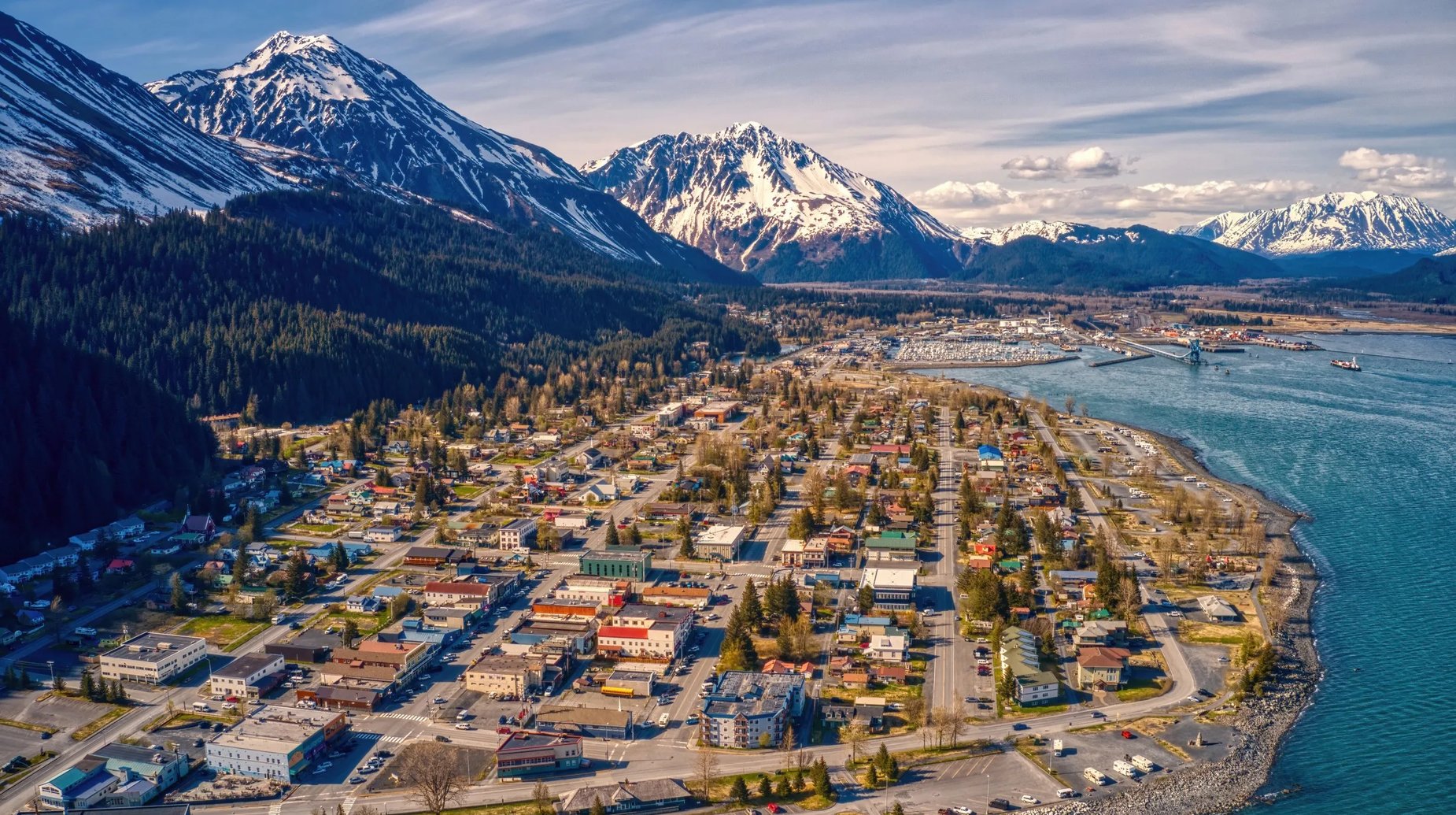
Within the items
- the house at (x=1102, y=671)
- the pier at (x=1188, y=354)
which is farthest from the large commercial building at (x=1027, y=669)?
the pier at (x=1188, y=354)

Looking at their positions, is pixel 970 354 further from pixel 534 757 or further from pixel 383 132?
pixel 383 132

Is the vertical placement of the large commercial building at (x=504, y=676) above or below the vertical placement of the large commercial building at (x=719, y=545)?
below

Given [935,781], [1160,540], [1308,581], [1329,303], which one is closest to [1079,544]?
[1160,540]

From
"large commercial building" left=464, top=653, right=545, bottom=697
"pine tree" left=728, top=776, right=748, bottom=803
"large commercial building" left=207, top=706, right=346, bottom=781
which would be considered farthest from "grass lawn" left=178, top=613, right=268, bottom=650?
"pine tree" left=728, top=776, right=748, bottom=803

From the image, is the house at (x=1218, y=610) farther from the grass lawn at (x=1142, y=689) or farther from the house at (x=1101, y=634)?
the grass lawn at (x=1142, y=689)

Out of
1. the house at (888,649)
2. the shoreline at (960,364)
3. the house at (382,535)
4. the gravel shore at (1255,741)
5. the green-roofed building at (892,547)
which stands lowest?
the gravel shore at (1255,741)

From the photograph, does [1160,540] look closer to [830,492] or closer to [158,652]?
[830,492]

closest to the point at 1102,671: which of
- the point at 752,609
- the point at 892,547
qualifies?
the point at 752,609
